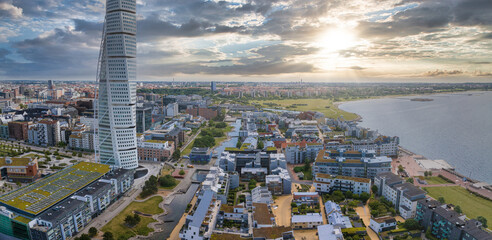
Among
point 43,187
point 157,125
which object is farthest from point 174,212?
point 157,125

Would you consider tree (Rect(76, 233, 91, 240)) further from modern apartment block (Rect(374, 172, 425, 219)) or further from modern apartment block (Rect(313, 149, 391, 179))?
modern apartment block (Rect(374, 172, 425, 219))

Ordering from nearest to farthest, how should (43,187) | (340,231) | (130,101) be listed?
(340,231), (43,187), (130,101)

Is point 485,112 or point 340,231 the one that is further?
point 485,112

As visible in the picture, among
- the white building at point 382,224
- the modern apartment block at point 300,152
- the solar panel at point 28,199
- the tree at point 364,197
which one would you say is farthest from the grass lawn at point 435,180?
the solar panel at point 28,199

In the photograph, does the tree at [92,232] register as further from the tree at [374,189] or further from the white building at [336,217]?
the tree at [374,189]

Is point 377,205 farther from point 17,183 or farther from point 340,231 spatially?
point 17,183

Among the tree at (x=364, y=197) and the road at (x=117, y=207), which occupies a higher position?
the tree at (x=364, y=197)
